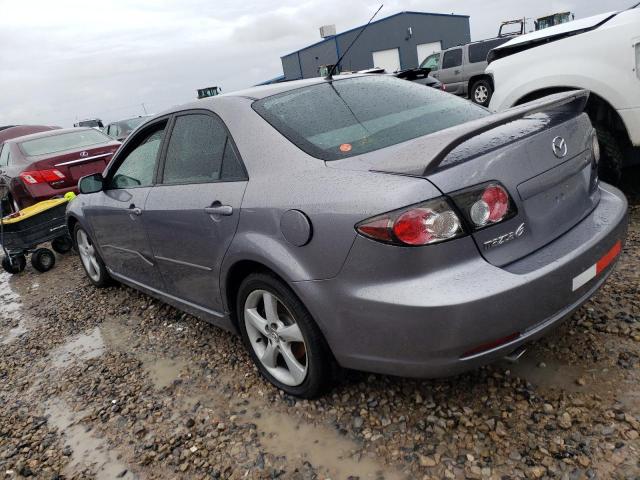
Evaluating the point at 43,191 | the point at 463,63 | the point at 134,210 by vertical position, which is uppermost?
the point at 463,63

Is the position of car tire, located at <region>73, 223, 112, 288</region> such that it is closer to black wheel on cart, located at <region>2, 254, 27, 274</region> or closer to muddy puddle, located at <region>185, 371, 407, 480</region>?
black wheel on cart, located at <region>2, 254, 27, 274</region>

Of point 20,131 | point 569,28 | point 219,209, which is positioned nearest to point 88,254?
point 219,209

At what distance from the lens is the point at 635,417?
2.02 meters

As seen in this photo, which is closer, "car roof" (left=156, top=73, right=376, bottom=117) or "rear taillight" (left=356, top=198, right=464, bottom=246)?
"rear taillight" (left=356, top=198, right=464, bottom=246)

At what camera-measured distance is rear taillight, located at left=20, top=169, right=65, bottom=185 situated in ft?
22.1

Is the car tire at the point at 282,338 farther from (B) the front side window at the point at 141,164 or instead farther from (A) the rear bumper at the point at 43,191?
(A) the rear bumper at the point at 43,191

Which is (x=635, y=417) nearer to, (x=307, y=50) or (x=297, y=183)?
(x=297, y=183)

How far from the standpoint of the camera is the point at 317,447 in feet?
7.28

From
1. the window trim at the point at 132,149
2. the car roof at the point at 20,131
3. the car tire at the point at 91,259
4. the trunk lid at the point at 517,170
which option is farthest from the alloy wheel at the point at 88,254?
the car roof at the point at 20,131

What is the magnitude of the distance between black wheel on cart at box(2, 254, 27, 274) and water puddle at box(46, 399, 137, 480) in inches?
161

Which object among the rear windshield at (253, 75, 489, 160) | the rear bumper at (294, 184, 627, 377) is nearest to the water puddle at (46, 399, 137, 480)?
the rear bumper at (294, 184, 627, 377)

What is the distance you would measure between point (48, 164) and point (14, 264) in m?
1.40

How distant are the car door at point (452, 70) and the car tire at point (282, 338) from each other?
1522 centimetres

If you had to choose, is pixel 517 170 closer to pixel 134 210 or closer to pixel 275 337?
pixel 275 337
